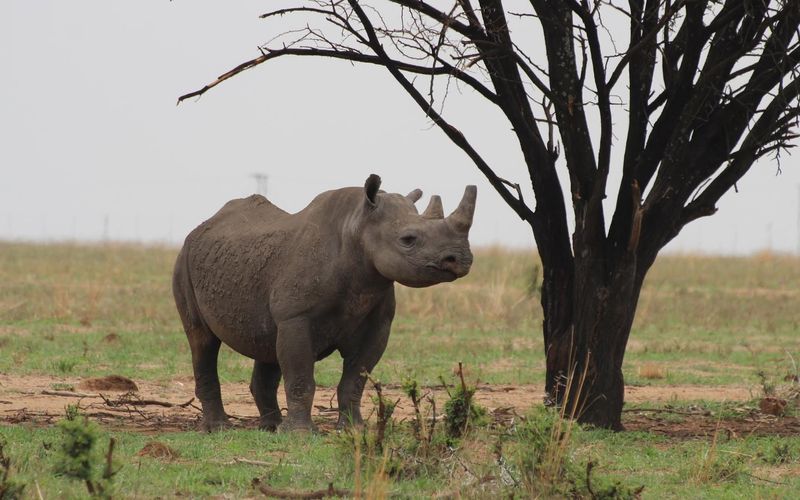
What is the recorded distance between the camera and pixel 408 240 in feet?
26.7

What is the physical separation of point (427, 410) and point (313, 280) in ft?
5.87

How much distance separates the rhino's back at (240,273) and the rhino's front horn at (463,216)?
1586 mm

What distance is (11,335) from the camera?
1583 centimetres

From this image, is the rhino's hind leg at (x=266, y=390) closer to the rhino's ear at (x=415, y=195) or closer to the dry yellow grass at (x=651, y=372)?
the rhino's ear at (x=415, y=195)

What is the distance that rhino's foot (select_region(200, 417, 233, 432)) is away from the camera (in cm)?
947

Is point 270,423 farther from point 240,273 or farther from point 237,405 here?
point 237,405

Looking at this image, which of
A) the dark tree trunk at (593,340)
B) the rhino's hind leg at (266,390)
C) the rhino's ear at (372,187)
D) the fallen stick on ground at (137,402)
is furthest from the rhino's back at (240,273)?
the dark tree trunk at (593,340)

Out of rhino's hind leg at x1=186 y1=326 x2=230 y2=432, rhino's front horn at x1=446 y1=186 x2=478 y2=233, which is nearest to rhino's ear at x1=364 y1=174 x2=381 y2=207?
rhino's front horn at x1=446 y1=186 x2=478 y2=233

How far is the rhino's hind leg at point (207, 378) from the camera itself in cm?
964

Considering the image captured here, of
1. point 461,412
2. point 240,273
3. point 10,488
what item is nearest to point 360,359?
point 240,273

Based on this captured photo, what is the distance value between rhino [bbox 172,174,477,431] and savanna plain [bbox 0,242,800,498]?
1.42 feet

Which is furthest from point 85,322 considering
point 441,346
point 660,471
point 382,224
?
point 660,471

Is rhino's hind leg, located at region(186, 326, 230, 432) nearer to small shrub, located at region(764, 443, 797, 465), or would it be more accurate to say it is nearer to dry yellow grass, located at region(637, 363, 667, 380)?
small shrub, located at region(764, 443, 797, 465)

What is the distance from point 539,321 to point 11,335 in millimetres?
7730
